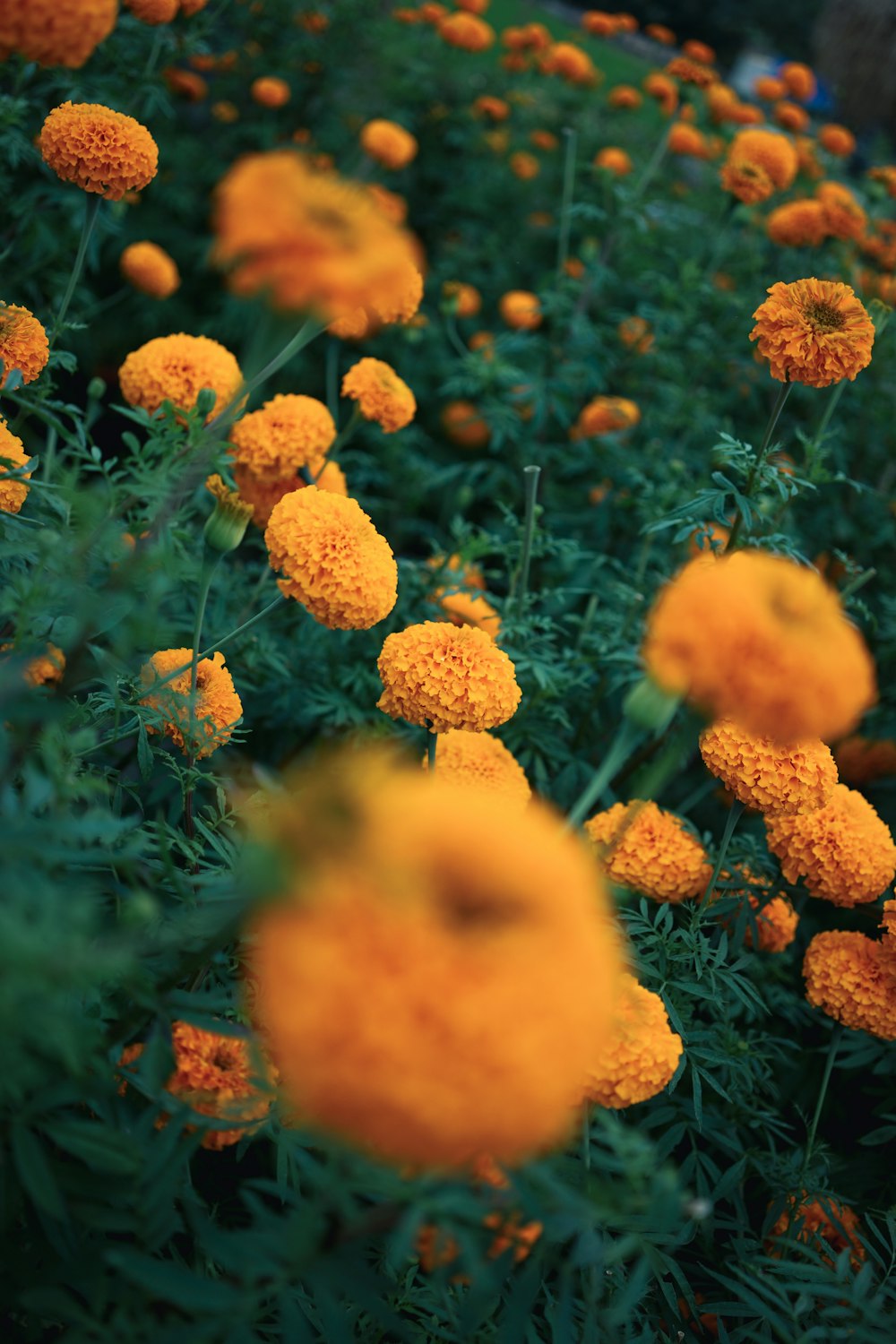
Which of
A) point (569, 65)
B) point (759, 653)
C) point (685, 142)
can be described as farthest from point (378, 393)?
point (569, 65)

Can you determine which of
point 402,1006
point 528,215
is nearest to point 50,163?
point 402,1006

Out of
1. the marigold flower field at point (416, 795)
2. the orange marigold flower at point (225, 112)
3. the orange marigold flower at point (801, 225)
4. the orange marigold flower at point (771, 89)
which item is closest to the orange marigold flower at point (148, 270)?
the marigold flower field at point (416, 795)

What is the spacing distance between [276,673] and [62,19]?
1.43 metres

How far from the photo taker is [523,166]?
4.94 meters

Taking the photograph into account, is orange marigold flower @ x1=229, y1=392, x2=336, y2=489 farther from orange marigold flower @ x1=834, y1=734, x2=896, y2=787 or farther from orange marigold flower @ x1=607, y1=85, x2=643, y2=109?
orange marigold flower @ x1=607, y1=85, x2=643, y2=109

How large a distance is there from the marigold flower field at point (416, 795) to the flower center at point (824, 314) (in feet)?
0.08

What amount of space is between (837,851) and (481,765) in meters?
0.72

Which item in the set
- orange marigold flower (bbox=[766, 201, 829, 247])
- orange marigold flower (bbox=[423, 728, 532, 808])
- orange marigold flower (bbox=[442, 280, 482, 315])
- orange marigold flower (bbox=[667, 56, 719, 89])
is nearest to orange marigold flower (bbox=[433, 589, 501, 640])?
→ orange marigold flower (bbox=[423, 728, 532, 808])

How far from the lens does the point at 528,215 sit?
16.6 ft

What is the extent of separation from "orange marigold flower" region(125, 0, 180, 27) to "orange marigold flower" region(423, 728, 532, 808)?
1869mm

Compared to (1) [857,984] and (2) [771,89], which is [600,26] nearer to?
(2) [771,89]

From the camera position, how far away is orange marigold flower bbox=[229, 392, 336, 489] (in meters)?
1.97

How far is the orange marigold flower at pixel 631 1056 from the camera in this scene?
4.09 ft

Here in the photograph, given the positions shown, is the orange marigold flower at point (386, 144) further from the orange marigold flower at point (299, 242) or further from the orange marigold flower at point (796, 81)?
the orange marigold flower at point (299, 242)
